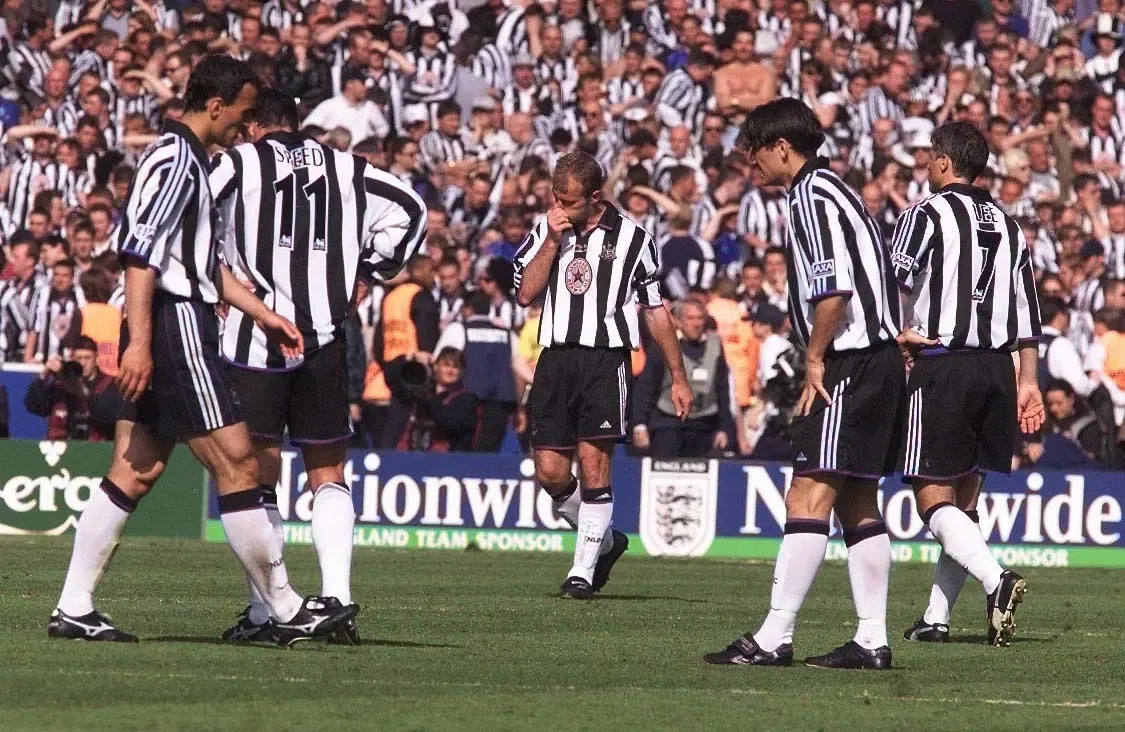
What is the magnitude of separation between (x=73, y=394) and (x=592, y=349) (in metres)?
6.89

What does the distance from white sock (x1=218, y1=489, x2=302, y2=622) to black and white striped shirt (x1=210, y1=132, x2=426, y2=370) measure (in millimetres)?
783

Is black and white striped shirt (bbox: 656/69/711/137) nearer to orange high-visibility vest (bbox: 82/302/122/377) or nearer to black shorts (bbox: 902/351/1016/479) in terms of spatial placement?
orange high-visibility vest (bbox: 82/302/122/377)

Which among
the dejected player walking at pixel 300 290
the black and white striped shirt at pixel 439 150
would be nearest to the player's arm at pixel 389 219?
the dejected player walking at pixel 300 290

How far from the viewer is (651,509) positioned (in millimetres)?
17797

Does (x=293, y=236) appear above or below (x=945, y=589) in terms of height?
above

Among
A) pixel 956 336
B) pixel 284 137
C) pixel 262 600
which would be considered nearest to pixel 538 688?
pixel 262 600

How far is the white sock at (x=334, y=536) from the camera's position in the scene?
8.76 meters

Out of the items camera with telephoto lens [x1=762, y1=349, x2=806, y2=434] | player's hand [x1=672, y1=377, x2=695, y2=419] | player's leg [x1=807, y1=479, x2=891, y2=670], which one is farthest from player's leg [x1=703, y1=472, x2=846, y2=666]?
camera with telephoto lens [x1=762, y1=349, x2=806, y2=434]

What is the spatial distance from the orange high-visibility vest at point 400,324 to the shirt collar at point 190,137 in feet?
32.5

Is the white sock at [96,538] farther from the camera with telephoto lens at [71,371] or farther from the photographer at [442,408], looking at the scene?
the photographer at [442,408]

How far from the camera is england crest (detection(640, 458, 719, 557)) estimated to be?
58.3ft

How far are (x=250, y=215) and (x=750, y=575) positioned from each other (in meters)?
7.34

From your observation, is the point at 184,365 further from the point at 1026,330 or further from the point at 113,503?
the point at 1026,330

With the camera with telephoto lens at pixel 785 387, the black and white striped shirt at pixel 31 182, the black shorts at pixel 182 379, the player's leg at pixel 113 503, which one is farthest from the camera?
the black and white striped shirt at pixel 31 182
